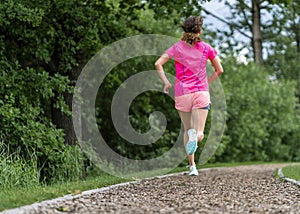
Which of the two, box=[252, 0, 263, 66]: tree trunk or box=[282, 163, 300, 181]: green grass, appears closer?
box=[282, 163, 300, 181]: green grass

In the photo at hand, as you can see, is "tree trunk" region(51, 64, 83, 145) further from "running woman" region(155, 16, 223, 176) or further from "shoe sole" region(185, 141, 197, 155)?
"shoe sole" region(185, 141, 197, 155)

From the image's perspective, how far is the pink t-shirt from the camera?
7445 mm

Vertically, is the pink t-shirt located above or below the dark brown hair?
below

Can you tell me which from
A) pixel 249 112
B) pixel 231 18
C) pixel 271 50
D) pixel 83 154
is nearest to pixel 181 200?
pixel 83 154

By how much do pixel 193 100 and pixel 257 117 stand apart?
43.3ft

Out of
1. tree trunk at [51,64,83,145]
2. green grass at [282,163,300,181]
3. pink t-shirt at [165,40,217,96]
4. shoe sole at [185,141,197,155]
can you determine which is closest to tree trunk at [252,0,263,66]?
green grass at [282,163,300,181]

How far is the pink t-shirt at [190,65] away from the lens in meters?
7.45

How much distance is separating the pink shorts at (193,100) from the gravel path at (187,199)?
1072 millimetres

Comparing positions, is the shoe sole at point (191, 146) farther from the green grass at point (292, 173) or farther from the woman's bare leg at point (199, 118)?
the green grass at point (292, 173)

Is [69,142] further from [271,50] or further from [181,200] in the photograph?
[271,50]

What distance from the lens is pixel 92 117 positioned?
13.0 m

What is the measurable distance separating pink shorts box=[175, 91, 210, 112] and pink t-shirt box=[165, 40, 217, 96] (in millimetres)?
57

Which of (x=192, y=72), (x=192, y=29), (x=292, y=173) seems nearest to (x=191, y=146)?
(x=192, y=72)

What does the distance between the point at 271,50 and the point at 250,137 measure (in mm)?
13082
